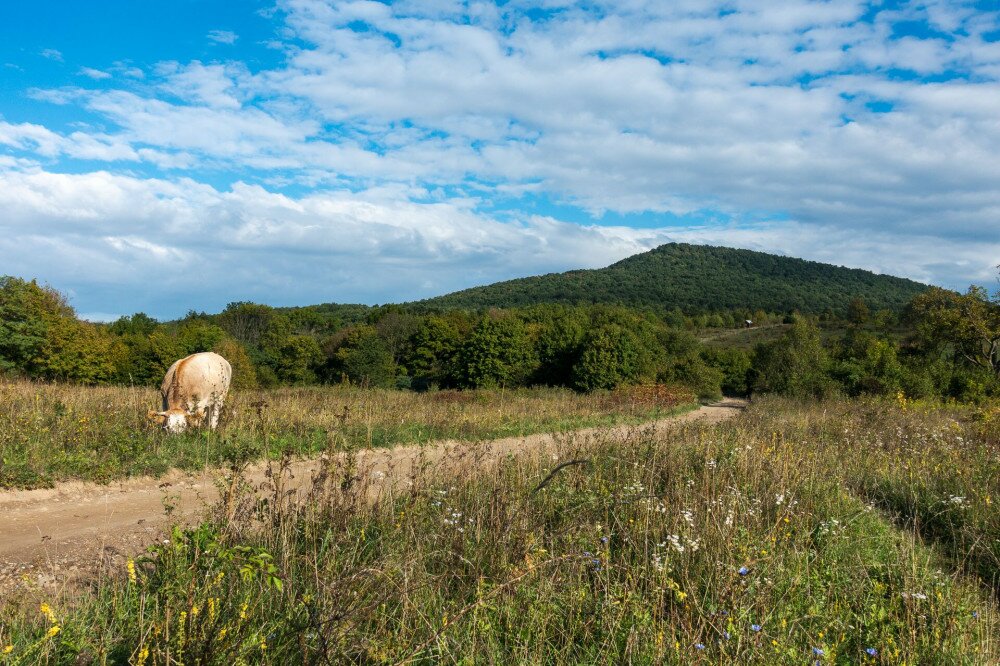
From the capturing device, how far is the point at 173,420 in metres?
10.6

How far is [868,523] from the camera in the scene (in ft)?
19.9

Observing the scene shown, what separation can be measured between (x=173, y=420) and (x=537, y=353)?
35.4m

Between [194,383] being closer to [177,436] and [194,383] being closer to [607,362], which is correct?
[177,436]

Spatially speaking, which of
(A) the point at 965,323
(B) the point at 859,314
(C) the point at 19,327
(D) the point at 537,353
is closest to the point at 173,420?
(C) the point at 19,327

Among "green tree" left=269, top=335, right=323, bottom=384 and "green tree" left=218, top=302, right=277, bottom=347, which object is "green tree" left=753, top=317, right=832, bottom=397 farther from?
"green tree" left=218, top=302, right=277, bottom=347

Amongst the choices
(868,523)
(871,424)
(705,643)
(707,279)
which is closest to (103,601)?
(705,643)

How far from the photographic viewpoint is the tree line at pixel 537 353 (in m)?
29.0

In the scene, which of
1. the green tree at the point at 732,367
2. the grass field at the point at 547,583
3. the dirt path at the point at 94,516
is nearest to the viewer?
the grass field at the point at 547,583

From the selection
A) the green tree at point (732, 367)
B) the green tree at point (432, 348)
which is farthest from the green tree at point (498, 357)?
the green tree at point (732, 367)

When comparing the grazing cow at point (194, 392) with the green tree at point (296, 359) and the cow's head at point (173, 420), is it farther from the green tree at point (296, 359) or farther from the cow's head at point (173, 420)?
the green tree at point (296, 359)

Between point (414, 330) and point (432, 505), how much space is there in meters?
52.4

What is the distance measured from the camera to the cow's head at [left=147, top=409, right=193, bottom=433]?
34.5ft

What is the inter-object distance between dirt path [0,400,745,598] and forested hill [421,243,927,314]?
99208 millimetres

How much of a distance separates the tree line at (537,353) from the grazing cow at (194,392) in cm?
825
